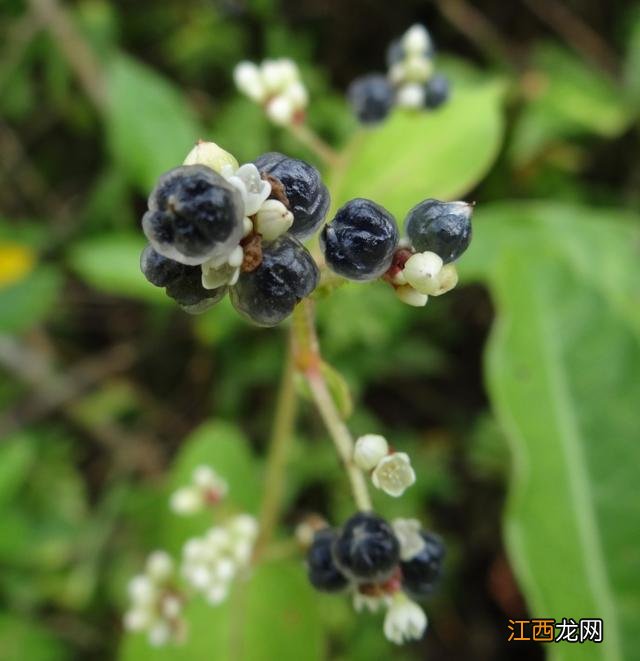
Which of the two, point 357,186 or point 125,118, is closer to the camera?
point 357,186

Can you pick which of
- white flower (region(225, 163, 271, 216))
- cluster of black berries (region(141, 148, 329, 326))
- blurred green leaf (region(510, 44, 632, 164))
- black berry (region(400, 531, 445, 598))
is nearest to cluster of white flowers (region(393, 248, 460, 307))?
cluster of black berries (region(141, 148, 329, 326))

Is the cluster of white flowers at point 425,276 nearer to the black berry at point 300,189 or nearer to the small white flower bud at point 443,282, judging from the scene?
the small white flower bud at point 443,282

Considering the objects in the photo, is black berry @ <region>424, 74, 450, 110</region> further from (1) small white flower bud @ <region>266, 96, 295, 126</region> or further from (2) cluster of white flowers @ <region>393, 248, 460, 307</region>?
(2) cluster of white flowers @ <region>393, 248, 460, 307</region>

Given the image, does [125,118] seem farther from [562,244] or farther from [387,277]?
[387,277]

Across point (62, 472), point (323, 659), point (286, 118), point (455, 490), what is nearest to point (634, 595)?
point (323, 659)

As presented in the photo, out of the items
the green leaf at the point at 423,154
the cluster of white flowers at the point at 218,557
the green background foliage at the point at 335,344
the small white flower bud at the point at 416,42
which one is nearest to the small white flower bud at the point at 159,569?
the cluster of white flowers at the point at 218,557

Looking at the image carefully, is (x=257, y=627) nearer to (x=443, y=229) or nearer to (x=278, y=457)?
(x=278, y=457)

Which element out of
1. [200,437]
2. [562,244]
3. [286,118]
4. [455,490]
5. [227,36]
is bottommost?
[455,490]
